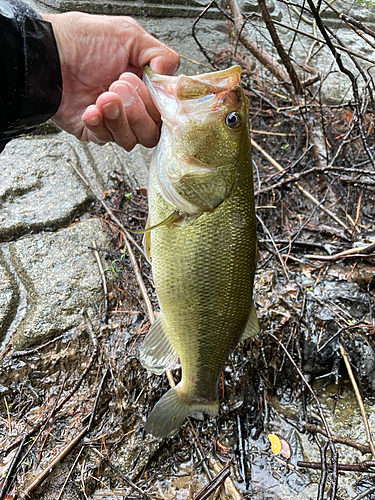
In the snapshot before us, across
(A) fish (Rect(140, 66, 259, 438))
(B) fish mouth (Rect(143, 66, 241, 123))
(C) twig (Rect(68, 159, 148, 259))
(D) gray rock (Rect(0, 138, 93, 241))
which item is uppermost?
(B) fish mouth (Rect(143, 66, 241, 123))

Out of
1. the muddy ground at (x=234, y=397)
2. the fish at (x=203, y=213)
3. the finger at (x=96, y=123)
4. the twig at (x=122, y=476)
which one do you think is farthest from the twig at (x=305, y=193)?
the twig at (x=122, y=476)

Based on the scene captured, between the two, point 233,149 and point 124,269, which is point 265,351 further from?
point 233,149

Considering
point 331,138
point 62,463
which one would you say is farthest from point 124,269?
point 331,138

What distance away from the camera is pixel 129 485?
7.33ft

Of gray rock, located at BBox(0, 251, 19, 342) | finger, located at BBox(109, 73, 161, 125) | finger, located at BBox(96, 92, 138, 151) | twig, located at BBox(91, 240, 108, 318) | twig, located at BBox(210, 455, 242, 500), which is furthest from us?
twig, located at BBox(91, 240, 108, 318)

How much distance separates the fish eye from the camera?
162cm

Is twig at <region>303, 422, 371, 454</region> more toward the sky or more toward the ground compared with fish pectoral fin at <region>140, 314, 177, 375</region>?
more toward the ground

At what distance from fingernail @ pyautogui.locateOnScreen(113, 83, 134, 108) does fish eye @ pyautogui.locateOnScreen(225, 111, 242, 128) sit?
0.44m

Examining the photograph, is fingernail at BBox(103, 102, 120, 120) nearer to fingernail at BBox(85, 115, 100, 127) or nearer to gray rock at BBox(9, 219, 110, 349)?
fingernail at BBox(85, 115, 100, 127)

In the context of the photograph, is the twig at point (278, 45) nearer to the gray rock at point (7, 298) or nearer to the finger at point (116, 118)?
the finger at point (116, 118)

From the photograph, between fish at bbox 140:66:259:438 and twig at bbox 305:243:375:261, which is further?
twig at bbox 305:243:375:261

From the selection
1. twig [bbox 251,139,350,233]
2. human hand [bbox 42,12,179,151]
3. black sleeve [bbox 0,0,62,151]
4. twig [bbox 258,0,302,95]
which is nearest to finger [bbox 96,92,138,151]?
human hand [bbox 42,12,179,151]

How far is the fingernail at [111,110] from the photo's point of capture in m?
1.56

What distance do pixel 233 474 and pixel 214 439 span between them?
24cm
